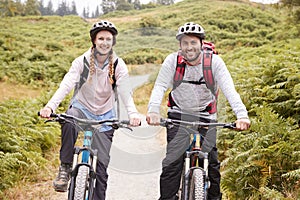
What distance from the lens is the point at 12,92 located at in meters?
16.9

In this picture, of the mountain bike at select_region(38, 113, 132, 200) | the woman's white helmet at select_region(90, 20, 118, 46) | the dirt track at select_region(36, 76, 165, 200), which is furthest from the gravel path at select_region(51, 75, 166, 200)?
the mountain bike at select_region(38, 113, 132, 200)

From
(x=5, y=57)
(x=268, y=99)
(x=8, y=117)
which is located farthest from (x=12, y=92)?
(x=268, y=99)

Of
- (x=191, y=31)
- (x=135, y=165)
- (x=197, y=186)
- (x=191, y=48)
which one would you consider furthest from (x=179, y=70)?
(x=135, y=165)

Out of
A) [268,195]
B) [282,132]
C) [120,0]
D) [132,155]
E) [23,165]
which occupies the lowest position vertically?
[132,155]

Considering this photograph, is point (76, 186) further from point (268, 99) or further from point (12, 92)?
point (12, 92)

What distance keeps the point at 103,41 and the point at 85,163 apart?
1389mm

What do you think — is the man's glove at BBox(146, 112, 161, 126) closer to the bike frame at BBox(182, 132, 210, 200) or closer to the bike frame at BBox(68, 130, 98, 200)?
the bike frame at BBox(182, 132, 210, 200)

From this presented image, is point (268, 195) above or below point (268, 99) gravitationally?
below

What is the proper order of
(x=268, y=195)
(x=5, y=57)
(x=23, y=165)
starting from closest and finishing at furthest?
(x=268, y=195)
(x=23, y=165)
(x=5, y=57)

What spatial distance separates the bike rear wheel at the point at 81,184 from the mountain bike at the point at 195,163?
910 millimetres

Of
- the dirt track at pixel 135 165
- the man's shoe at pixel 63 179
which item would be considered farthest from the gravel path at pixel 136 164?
the man's shoe at pixel 63 179

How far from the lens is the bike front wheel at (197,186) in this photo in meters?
3.79

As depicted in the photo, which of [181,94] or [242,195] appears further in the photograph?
[242,195]

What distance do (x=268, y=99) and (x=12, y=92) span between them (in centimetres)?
1258
